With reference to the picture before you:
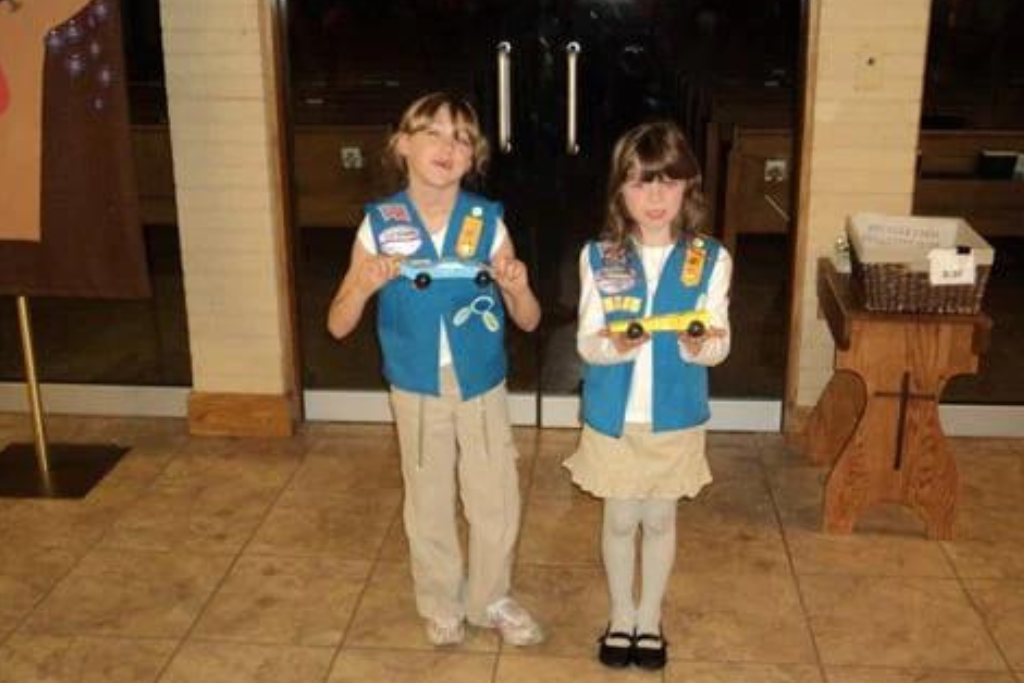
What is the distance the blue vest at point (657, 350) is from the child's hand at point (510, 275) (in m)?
0.15

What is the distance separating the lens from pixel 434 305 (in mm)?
2490

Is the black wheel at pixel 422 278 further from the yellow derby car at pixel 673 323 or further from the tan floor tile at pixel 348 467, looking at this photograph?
the tan floor tile at pixel 348 467

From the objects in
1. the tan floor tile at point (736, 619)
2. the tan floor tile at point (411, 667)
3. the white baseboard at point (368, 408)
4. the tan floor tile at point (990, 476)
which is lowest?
the tan floor tile at point (411, 667)

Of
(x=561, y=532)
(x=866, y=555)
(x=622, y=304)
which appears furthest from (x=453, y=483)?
(x=866, y=555)

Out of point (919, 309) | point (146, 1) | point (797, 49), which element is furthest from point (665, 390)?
point (146, 1)

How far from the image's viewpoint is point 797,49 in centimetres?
361

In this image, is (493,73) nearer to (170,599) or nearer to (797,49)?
(797,49)

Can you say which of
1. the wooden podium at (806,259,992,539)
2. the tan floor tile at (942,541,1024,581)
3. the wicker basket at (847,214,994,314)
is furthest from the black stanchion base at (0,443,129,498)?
the tan floor tile at (942,541,1024,581)

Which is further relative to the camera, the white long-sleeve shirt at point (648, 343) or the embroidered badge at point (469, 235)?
the embroidered badge at point (469, 235)

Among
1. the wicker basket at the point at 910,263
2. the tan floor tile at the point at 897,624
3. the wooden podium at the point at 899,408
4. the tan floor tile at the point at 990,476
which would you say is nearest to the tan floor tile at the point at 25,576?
the tan floor tile at the point at 897,624

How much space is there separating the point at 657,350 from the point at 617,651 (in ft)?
2.33

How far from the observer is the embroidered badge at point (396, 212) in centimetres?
250

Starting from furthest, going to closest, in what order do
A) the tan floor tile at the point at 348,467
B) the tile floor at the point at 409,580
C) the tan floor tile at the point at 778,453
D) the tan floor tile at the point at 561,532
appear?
the tan floor tile at the point at 778,453, the tan floor tile at the point at 348,467, the tan floor tile at the point at 561,532, the tile floor at the point at 409,580

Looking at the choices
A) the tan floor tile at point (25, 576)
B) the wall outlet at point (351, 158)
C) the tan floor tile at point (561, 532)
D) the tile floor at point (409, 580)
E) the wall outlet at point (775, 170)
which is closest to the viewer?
the tile floor at point (409, 580)
